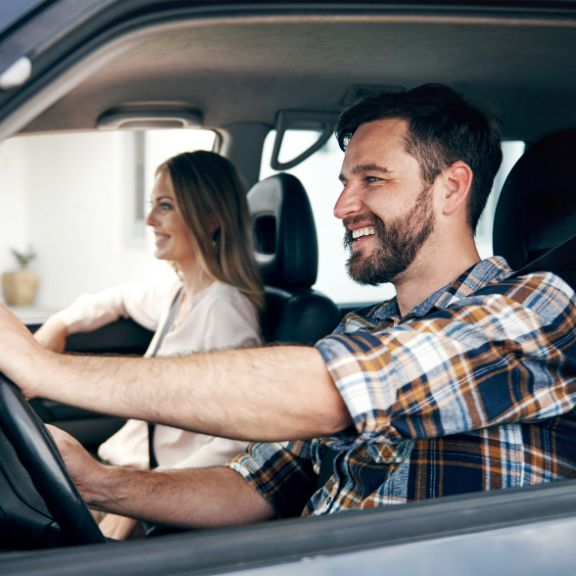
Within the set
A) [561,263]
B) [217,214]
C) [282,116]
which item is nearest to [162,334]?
[217,214]

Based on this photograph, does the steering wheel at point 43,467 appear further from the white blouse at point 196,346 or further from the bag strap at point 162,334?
the bag strap at point 162,334

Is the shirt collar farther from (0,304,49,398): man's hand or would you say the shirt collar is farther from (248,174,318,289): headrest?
(248,174,318,289): headrest

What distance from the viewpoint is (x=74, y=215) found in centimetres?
1139

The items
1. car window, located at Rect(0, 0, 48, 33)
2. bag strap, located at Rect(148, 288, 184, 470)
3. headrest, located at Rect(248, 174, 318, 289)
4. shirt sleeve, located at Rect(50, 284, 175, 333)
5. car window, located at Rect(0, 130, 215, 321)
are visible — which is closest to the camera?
car window, located at Rect(0, 0, 48, 33)

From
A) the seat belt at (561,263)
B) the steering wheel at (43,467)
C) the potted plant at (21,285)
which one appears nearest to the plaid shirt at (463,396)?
the seat belt at (561,263)

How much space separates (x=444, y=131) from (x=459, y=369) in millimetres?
592

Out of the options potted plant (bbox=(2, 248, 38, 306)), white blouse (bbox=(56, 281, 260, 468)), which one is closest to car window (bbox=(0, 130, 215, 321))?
potted plant (bbox=(2, 248, 38, 306))

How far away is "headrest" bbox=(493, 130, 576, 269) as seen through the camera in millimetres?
1925

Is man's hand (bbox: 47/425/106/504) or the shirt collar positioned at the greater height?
the shirt collar

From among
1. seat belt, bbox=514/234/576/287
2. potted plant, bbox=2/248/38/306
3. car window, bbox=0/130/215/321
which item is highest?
seat belt, bbox=514/234/576/287

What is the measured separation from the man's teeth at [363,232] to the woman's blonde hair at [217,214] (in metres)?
0.94

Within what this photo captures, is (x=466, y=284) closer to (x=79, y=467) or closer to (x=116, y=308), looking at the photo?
(x=79, y=467)

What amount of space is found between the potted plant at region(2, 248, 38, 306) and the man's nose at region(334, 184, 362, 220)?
10.1 m

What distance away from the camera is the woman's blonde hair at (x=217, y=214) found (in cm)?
271
